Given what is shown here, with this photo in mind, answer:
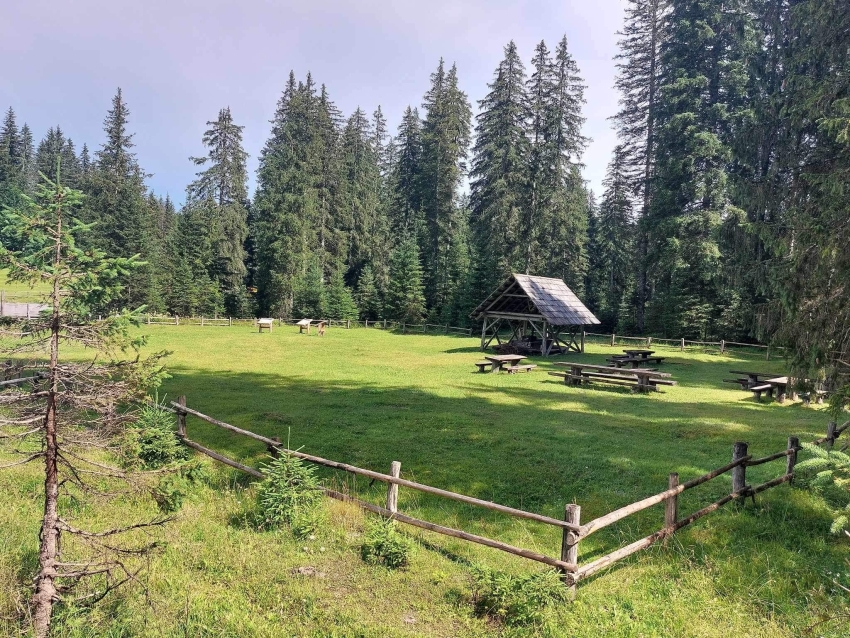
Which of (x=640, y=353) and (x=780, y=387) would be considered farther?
(x=640, y=353)

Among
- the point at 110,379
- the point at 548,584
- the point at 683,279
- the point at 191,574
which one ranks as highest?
the point at 683,279

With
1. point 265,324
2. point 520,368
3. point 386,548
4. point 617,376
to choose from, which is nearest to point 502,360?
point 520,368

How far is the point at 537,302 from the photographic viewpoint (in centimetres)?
→ 2738

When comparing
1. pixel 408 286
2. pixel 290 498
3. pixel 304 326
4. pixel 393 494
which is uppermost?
pixel 408 286

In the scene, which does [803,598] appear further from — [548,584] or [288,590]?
[288,590]

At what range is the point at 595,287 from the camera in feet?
163

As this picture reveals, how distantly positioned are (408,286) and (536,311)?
59.6 ft

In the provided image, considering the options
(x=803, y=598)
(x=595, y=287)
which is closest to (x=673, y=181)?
(x=595, y=287)

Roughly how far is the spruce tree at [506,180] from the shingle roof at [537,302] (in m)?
10.2

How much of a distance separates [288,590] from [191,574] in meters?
1.27

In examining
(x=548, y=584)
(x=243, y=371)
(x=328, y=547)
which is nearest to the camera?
(x=548, y=584)

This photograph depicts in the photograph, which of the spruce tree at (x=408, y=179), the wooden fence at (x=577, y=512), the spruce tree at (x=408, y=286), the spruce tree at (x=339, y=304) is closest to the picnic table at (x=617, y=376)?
the wooden fence at (x=577, y=512)

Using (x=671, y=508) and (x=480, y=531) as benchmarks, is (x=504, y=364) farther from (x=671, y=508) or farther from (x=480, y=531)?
(x=671, y=508)

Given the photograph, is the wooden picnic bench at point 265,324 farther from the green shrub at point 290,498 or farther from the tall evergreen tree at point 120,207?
the green shrub at point 290,498
